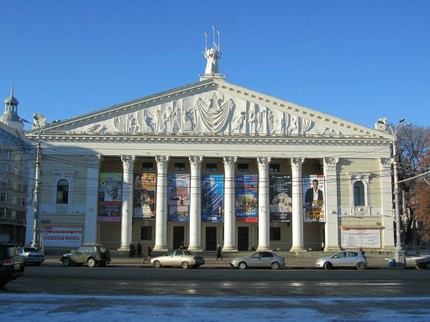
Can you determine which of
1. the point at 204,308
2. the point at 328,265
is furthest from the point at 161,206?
→ the point at 204,308

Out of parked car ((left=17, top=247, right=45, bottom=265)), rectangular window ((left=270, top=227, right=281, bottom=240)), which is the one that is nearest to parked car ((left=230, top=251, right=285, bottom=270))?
parked car ((left=17, top=247, right=45, bottom=265))

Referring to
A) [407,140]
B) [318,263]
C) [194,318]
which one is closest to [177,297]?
[194,318]

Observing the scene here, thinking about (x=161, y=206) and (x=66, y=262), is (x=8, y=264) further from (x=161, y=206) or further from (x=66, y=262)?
(x=161, y=206)

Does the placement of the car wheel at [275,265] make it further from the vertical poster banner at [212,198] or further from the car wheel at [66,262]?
the vertical poster banner at [212,198]

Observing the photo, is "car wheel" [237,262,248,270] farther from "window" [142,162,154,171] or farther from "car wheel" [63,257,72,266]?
"window" [142,162,154,171]

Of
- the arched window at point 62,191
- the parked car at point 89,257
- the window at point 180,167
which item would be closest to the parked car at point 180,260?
the parked car at point 89,257

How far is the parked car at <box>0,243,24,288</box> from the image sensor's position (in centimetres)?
1595

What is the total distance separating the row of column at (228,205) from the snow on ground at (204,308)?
33.0m

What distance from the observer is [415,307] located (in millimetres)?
12594

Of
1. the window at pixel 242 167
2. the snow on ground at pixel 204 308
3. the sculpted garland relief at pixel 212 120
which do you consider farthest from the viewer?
the window at pixel 242 167

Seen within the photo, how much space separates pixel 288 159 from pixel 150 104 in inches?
592

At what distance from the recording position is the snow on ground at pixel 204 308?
34.9 ft

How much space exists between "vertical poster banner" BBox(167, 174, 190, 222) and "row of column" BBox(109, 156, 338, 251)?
484mm

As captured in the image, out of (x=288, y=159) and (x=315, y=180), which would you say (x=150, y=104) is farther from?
(x=315, y=180)
